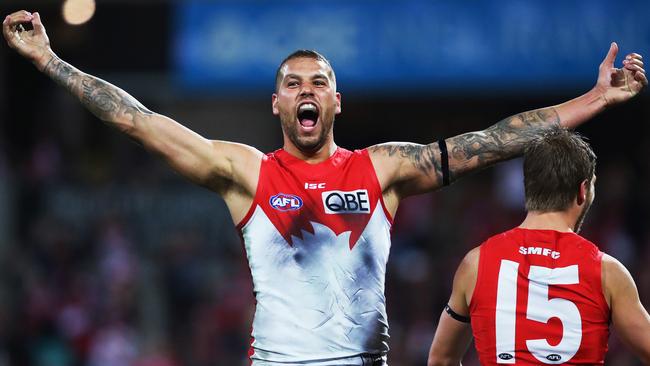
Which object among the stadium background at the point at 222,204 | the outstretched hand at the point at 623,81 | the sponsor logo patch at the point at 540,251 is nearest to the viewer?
the sponsor logo patch at the point at 540,251

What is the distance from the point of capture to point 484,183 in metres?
15.5

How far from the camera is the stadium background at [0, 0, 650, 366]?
13.2 meters

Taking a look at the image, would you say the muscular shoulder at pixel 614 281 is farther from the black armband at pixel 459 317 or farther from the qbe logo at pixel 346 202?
the qbe logo at pixel 346 202

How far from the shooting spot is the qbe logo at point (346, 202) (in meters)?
5.40

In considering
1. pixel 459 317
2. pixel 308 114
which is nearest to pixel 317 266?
pixel 459 317

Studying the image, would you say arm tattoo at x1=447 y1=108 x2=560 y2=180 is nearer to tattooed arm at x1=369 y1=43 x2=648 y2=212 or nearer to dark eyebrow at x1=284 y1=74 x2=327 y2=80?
tattooed arm at x1=369 y1=43 x2=648 y2=212

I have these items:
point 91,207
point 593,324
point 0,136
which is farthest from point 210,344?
point 593,324

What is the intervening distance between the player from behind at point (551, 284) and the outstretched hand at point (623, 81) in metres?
0.76

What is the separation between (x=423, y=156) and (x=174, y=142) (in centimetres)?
124

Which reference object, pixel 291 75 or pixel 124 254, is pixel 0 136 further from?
pixel 291 75

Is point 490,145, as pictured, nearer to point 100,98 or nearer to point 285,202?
point 285,202

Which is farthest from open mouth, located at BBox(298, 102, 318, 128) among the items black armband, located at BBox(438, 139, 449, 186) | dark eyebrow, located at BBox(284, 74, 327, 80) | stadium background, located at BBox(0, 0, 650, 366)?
stadium background, located at BBox(0, 0, 650, 366)

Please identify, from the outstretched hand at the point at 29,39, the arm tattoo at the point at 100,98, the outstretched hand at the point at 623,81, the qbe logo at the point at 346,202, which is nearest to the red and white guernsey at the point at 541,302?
the qbe logo at the point at 346,202

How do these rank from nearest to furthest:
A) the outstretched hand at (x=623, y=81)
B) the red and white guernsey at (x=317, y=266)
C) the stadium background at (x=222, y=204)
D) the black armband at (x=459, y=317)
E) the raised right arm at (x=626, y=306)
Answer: the raised right arm at (x=626, y=306) → the black armband at (x=459, y=317) → the red and white guernsey at (x=317, y=266) → the outstretched hand at (x=623, y=81) → the stadium background at (x=222, y=204)
